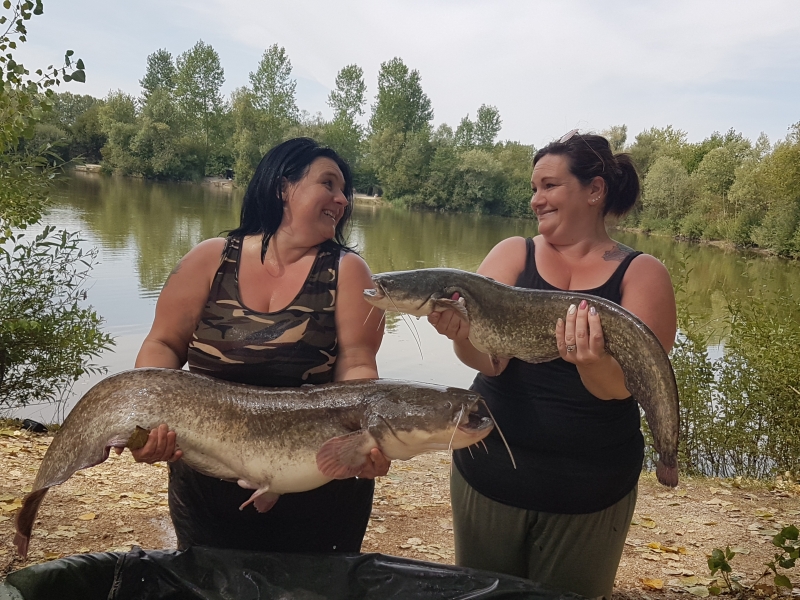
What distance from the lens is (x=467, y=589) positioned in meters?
1.72

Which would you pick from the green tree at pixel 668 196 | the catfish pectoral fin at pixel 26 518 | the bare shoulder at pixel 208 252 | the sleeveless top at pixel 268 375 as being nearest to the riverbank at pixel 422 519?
the catfish pectoral fin at pixel 26 518

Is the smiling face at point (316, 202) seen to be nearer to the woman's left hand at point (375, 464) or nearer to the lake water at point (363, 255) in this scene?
the woman's left hand at point (375, 464)

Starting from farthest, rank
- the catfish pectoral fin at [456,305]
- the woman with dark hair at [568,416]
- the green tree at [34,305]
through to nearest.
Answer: the green tree at [34,305], the catfish pectoral fin at [456,305], the woman with dark hair at [568,416]

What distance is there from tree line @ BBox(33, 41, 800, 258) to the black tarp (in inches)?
1019

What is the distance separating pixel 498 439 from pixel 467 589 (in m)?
0.46

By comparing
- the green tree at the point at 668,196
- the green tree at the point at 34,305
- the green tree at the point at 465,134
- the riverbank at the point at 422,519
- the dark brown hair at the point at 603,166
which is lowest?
the riverbank at the point at 422,519

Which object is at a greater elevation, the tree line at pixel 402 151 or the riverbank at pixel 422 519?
the tree line at pixel 402 151

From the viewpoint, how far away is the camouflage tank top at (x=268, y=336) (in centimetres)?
192

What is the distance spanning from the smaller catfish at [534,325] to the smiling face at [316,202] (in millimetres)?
241

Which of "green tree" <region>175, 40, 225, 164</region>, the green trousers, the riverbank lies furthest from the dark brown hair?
"green tree" <region>175, 40, 225, 164</region>

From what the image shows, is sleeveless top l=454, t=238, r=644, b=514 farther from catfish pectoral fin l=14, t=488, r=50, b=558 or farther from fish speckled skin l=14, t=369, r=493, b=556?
catfish pectoral fin l=14, t=488, r=50, b=558

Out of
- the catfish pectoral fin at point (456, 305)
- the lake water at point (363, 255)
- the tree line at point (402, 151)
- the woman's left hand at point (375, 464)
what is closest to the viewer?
the woman's left hand at point (375, 464)

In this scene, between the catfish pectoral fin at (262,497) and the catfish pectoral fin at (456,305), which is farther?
the catfish pectoral fin at (456,305)

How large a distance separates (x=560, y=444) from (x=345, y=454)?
0.66m
